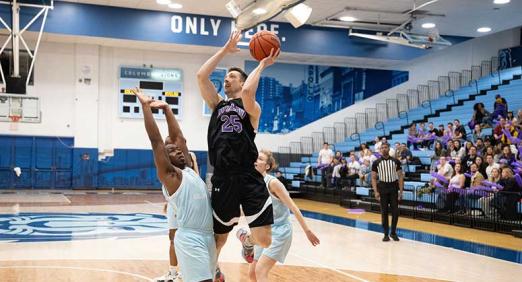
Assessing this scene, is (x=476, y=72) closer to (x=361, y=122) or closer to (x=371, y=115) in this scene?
(x=371, y=115)

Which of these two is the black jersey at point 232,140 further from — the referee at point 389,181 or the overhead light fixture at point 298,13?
the overhead light fixture at point 298,13

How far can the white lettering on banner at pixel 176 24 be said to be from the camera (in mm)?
19641

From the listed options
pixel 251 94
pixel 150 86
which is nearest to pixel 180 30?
pixel 150 86

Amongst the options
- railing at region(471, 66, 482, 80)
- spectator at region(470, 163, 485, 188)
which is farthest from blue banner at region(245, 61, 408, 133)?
spectator at region(470, 163, 485, 188)

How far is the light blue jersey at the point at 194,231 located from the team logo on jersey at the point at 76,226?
6487mm

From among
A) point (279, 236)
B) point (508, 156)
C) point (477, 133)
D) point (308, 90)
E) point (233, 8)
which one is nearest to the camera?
point (279, 236)

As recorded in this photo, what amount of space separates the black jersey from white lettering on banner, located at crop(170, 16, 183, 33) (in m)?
15.7

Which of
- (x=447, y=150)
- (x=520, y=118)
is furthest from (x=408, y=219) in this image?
(x=520, y=118)

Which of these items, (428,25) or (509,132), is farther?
(428,25)

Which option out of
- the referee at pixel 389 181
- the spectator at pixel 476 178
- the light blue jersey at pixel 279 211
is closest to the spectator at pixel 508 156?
the spectator at pixel 476 178

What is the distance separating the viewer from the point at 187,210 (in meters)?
3.90

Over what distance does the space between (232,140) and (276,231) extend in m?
1.37

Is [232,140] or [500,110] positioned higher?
[500,110]

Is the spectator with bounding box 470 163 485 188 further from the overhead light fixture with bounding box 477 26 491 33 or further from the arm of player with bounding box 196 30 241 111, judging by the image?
the arm of player with bounding box 196 30 241 111
